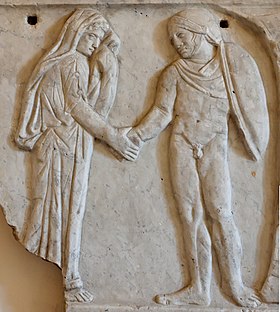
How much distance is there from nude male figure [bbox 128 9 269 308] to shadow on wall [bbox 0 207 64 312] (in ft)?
1.52

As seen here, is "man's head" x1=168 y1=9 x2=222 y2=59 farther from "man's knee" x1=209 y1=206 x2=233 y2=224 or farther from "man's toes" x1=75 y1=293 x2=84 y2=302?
"man's toes" x1=75 y1=293 x2=84 y2=302

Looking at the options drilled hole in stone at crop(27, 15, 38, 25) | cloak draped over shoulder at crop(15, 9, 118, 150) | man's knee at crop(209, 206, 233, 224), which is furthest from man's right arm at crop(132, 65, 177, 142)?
drilled hole in stone at crop(27, 15, 38, 25)

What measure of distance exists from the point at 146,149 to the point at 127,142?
71 mm

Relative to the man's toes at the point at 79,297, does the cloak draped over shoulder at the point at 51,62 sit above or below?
above

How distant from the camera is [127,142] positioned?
1792 mm

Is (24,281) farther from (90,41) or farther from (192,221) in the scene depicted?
(90,41)

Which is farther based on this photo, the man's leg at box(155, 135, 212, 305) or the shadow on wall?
the shadow on wall

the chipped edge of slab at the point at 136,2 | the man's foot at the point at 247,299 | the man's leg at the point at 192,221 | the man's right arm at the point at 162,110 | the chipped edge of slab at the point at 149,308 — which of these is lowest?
the chipped edge of slab at the point at 149,308

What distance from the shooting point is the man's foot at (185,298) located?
5.87ft

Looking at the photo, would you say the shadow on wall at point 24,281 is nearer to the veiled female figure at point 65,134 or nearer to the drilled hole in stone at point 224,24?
the veiled female figure at point 65,134

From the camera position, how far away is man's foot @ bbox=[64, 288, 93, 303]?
1810 millimetres

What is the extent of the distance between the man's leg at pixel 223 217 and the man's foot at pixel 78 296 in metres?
0.46

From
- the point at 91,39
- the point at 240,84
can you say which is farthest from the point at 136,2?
the point at 240,84

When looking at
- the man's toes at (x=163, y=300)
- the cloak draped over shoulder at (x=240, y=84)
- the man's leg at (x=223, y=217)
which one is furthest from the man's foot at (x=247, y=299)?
the cloak draped over shoulder at (x=240, y=84)
